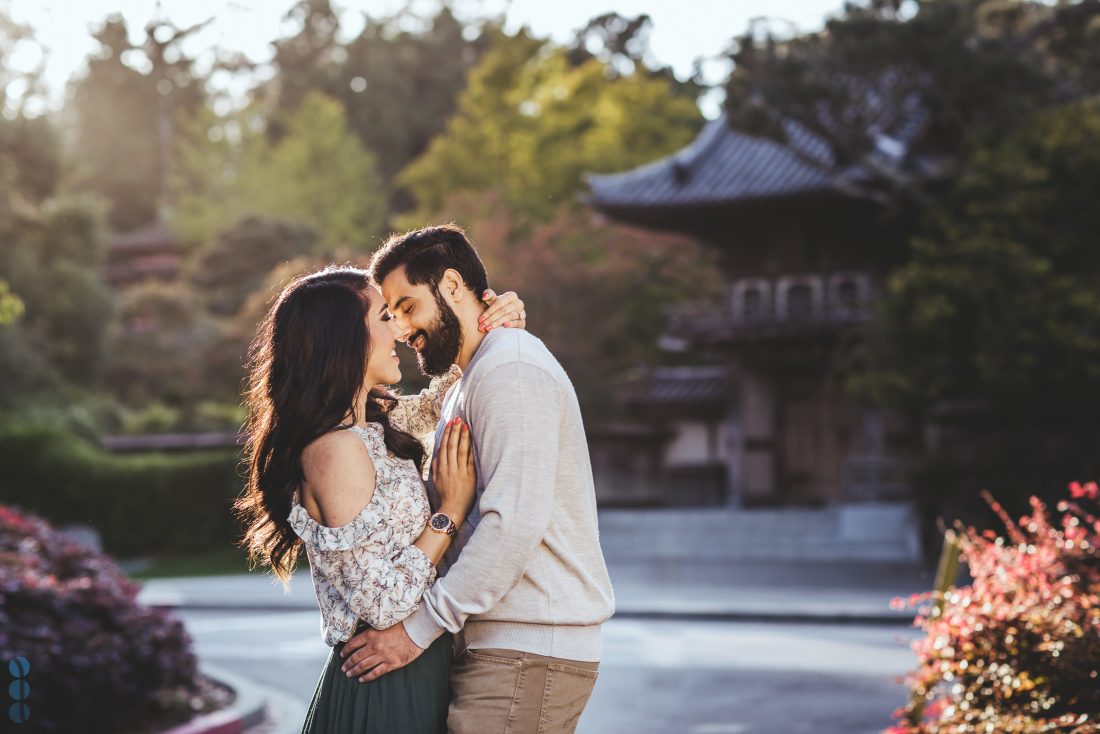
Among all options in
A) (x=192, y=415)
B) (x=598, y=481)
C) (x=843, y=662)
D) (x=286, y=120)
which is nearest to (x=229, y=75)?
(x=286, y=120)

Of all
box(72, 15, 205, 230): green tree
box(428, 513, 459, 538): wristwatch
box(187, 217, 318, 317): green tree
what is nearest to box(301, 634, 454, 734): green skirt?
box(428, 513, 459, 538): wristwatch

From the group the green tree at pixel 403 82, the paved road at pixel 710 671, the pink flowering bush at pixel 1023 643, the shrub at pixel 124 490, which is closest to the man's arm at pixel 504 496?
the pink flowering bush at pixel 1023 643

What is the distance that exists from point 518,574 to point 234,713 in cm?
636

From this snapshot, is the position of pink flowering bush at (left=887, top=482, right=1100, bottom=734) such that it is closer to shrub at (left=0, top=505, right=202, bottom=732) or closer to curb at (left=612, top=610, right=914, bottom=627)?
shrub at (left=0, top=505, right=202, bottom=732)

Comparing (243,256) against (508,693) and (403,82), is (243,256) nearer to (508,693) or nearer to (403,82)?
(403,82)

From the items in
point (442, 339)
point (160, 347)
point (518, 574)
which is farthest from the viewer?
point (160, 347)

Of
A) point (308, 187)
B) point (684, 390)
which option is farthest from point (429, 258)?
point (308, 187)

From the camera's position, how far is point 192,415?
122 feet

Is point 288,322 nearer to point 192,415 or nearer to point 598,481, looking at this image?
point 598,481

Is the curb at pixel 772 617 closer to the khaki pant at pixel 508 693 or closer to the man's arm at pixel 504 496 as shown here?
the khaki pant at pixel 508 693

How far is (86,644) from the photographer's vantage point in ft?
26.0

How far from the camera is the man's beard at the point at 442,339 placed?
3.82m

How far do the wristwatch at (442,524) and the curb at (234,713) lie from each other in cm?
525

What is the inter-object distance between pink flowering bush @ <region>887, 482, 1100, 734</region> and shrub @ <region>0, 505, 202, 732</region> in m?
4.28
